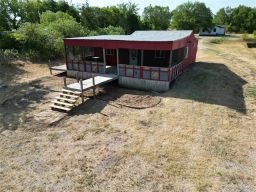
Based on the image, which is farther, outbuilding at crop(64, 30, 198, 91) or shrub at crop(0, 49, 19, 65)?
Answer: shrub at crop(0, 49, 19, 65)

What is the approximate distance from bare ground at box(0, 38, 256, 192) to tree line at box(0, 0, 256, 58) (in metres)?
11.6

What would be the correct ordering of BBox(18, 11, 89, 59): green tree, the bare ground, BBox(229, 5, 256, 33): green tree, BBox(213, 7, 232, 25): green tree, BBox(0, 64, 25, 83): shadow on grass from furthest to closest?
BBox(213, 7, 232, 25): green tree → BBox(229, 5, 256, 33): green tree → BBox(18, 11, 89, 59): green tree → BBox(0, 64, 25, 83): shadow on grass → the bare ground

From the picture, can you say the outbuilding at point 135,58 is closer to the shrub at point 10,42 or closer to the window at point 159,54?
the window at point 159,54

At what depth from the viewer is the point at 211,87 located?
14852mm

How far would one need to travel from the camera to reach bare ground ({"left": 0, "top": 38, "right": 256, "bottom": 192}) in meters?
6.71

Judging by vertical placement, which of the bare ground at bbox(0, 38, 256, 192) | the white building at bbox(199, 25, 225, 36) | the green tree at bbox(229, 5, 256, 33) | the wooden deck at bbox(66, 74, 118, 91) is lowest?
the bare ground at bbox(0, 38, 256, 192)

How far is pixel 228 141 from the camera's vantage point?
865cm

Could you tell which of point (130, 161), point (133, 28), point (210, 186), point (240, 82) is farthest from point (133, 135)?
point (133, 28)

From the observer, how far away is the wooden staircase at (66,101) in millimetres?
11539

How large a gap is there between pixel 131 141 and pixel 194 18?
60.7 metres

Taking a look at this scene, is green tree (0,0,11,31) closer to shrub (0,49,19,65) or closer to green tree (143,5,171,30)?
shrub (0,49,19,65)

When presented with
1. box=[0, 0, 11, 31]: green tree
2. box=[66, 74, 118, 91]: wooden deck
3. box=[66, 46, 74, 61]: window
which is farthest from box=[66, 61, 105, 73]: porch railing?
box=[0, 0, 11, 31]: green tree

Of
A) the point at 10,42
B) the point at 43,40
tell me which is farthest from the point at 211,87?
the point at 10,42

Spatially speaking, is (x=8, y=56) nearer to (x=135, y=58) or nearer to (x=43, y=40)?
(x=43, y=40)
